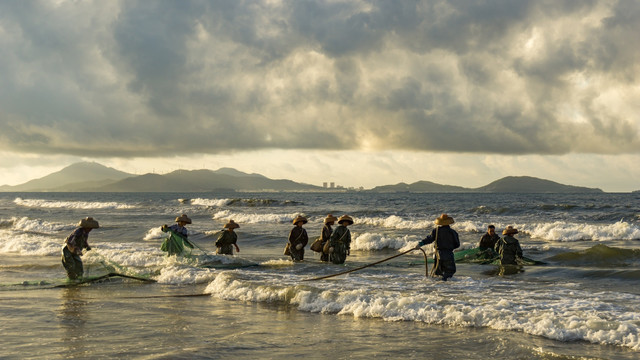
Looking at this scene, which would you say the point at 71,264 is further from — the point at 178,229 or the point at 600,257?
the point at 600,257

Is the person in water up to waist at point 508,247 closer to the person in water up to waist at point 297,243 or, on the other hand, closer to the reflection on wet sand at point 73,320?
the person in water up to waist at point 297,243

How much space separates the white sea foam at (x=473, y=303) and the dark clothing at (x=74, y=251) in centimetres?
327

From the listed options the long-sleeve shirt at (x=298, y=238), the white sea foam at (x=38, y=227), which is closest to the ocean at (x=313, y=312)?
the long-sleeve shirt at (x=298, y=238)

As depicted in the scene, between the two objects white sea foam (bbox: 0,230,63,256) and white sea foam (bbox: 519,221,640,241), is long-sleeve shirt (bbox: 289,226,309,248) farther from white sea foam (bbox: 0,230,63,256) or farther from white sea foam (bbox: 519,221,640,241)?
white sea foam (bbox: 519,221,640,241)

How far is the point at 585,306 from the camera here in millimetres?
9625

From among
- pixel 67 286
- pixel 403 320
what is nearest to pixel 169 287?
pixel 67 286

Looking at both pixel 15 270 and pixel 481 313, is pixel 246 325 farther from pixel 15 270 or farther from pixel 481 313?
pixel 15 270

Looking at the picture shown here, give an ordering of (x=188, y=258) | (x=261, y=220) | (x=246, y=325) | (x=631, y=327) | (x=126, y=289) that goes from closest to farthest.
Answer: (x=631, y=327) < (x=246, y=325) < (x=126, y=289) < (x=188, y=258) < (x=261, y=220)

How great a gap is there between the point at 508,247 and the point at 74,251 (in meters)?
11.2

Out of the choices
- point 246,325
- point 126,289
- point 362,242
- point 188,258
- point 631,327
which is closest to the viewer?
point 631,327

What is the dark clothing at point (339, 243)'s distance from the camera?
50.6 ft

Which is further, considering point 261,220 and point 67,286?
→ point 261,220

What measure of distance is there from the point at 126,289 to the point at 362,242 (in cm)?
1306

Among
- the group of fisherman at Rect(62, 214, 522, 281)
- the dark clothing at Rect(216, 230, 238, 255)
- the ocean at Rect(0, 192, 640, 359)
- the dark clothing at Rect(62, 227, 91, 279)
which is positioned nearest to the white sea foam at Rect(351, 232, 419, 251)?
the group of fisherman at Rect(62, 214, 522, 281)
